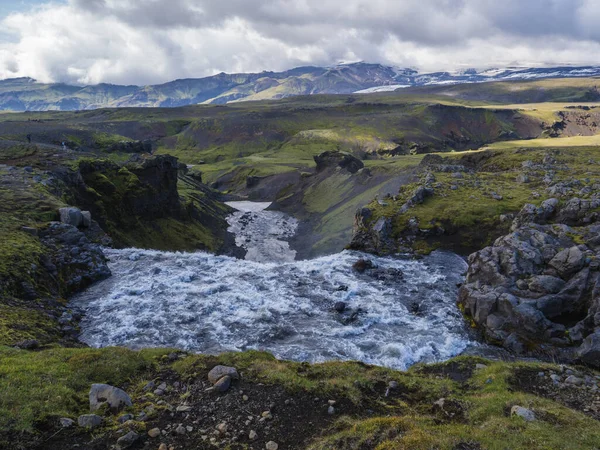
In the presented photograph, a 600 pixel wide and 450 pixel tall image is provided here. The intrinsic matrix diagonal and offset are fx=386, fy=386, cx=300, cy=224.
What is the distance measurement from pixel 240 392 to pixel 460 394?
12.0m

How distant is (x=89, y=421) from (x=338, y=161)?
129178mm

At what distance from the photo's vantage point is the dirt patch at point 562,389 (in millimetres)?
20017

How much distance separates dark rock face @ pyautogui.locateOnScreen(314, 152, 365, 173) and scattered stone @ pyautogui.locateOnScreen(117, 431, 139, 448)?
123 m

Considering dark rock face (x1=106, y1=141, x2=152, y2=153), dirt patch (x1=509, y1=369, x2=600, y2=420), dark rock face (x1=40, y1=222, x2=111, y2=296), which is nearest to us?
dirt patch (x1=509, y1=369, x2=600, y2=420)

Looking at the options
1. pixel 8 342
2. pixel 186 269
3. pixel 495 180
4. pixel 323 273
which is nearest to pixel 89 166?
pixel 186 269

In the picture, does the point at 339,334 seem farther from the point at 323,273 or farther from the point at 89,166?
the point at 89,166

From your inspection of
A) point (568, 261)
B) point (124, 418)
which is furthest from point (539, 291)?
point (124, 418)

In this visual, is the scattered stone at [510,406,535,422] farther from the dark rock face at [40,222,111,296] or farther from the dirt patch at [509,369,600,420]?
the dark rock face at [40,222,111,296]

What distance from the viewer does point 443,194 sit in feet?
241

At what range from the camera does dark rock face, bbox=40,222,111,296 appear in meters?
40.1

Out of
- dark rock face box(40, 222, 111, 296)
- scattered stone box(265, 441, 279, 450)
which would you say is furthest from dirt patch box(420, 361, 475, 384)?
dark rock face box(40, 222, 111, 296)

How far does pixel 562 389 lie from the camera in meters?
21.7

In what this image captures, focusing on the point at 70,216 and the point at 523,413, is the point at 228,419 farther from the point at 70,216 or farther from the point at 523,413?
the point at 70,216

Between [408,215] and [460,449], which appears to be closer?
[460,449]
